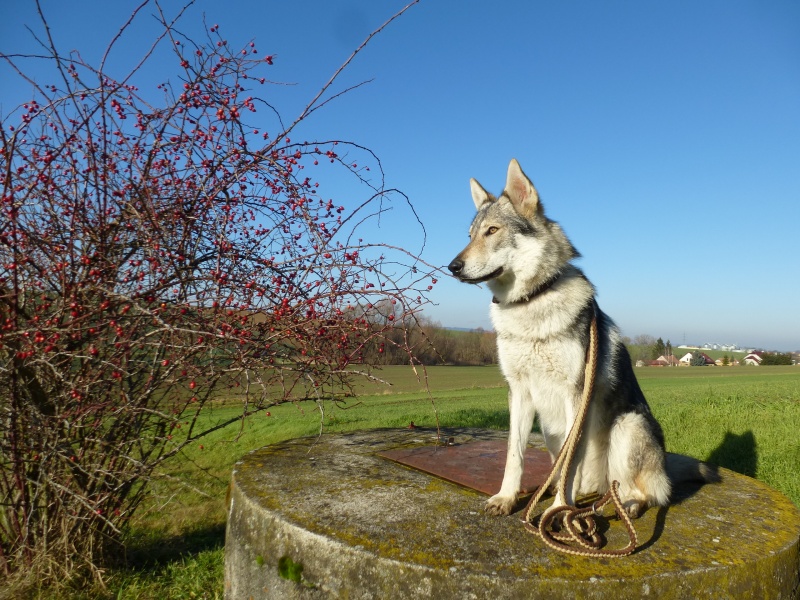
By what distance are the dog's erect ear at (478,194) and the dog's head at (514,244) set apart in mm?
282

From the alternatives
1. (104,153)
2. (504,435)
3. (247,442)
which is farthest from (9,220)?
(247,442)

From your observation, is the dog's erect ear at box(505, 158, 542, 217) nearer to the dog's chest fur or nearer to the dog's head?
the dog's head

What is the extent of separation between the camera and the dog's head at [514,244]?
A: 3.43m

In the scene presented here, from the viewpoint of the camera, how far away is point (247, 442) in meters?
9.52

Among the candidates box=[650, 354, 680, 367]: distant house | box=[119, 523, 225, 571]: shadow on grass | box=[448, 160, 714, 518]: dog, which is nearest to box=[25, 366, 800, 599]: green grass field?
box=[119, 523, 225, 571]: shadow on grass

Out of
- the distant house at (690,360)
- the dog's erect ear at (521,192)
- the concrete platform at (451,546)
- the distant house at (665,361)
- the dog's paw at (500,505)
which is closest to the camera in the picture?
the concrete platform at (451,546)

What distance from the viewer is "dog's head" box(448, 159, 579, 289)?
3434 millimetres

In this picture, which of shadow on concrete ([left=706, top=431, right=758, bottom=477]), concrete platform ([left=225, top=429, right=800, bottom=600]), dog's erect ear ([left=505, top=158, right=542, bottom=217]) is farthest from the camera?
shadow on concrete ([left=706, top=431, right=758, bottom=477])

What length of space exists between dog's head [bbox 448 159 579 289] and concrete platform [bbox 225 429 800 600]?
1470mm

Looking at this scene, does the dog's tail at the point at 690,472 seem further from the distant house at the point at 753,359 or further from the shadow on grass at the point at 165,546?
the distant house at the point at 753,359

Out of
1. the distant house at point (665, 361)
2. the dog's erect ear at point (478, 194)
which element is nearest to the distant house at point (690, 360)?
the distant house at point (665, 361)

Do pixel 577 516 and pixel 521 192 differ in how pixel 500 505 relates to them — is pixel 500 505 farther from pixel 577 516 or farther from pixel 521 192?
pixel 521 192

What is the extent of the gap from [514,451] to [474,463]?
0.92 meters

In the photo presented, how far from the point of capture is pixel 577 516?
114 inches
